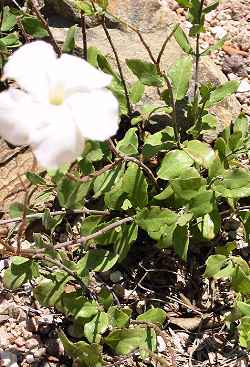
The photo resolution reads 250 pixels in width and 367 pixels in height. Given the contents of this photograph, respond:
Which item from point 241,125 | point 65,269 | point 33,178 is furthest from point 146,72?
point 65,269

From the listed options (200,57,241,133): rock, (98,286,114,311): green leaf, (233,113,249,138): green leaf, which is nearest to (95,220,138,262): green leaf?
(98,286,114,311): green leaf

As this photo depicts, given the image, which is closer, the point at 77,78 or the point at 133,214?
the point at 77,78

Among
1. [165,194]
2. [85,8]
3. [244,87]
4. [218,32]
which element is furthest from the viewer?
[218,32]

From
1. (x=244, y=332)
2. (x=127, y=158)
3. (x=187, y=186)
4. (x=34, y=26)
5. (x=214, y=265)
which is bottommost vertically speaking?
→ (x=244, y=332)

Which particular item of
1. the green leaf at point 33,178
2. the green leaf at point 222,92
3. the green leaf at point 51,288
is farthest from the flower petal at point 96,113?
the green leaf at point 222,92

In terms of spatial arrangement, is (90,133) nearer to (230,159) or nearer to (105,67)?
(105,67)

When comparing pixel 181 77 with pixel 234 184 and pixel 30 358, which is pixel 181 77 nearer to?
pixel 234 184
